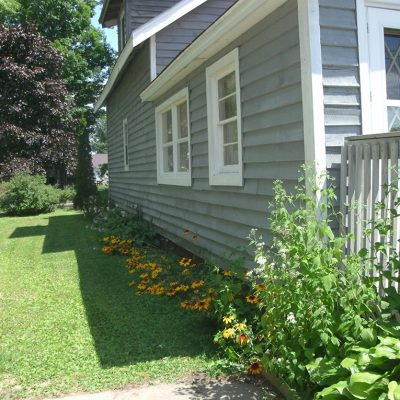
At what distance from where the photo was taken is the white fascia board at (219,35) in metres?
4.30

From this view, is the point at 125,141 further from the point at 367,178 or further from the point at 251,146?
the point at 367,178

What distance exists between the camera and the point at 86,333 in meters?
4.62

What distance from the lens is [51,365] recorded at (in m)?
3.87

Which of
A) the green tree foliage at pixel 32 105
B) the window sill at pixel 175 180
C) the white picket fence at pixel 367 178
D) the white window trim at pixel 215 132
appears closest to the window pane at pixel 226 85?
the white window trim at pixel 215 132

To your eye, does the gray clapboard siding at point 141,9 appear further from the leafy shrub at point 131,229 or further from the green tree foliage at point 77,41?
the green tree foliage at point 77,41

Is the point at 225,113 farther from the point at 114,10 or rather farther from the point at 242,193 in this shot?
the point at 114,10

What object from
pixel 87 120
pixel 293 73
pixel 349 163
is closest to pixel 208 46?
pixel 293 73

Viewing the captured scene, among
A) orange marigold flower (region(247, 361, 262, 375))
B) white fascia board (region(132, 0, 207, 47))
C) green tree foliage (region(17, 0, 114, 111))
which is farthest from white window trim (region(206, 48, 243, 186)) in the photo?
green tree foliage (region(17, 0, 114, 111))

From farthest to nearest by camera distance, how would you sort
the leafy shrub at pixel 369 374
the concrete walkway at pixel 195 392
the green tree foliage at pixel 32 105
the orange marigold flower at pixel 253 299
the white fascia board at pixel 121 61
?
the green tree foliage at pixel 32 105, the white fascia board at pixel 121 61, the orange marigold flower at pixel 253 299, the concrete walkway at pixel 195 392, the leafy shrub at pixel 369 374

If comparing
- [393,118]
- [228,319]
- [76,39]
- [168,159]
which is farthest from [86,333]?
[76,39]

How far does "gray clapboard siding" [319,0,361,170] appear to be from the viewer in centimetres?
384

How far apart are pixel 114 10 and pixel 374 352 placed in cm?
1313

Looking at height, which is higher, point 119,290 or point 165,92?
point 165,92

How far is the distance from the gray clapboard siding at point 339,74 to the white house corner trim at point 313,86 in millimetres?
67
